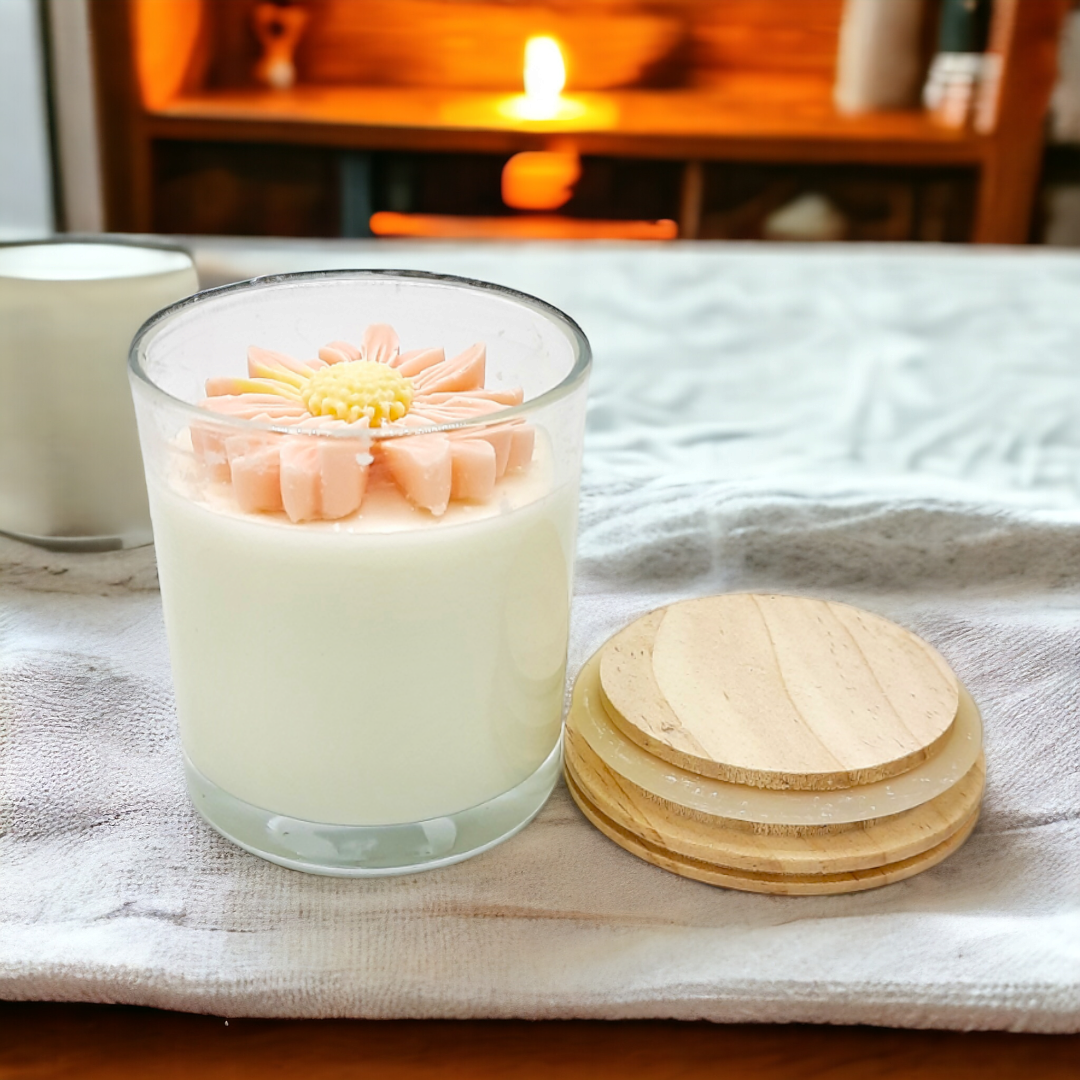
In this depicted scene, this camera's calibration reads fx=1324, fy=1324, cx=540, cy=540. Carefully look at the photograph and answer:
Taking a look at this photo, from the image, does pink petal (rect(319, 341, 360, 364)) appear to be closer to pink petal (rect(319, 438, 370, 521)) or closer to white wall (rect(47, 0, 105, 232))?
pink petal (rect(319, 438, 370, 521))

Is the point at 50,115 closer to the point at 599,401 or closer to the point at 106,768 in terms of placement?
the point at 599,401

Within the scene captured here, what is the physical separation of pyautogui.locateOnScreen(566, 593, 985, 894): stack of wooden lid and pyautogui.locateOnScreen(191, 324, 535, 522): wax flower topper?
113 millimetres

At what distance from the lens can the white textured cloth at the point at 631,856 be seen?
39 cm

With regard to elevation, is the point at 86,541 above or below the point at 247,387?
below

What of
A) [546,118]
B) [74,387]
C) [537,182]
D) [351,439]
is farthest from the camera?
[537,182]

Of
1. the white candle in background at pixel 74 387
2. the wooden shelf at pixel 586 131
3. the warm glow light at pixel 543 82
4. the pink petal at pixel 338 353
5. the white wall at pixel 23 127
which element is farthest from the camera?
the warm glow light at pixel 543 82

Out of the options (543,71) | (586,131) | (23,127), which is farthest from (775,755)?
(543,71)

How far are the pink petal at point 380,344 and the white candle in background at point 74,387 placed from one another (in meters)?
0.19

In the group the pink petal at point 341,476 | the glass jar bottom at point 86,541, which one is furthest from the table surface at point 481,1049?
the glass jar bottom at point 86,541

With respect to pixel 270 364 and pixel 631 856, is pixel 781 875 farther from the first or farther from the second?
pixel 270 364

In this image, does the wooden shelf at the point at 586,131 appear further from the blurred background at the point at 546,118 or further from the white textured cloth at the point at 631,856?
the white textured cloth at the point at 631,856

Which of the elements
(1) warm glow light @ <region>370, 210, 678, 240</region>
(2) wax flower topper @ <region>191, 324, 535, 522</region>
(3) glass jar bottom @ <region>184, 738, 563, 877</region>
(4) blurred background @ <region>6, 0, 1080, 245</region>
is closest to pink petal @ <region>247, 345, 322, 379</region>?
(2) wax flower topper @ <region>191, 324, 535, 522</region>

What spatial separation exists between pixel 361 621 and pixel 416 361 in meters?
0.12

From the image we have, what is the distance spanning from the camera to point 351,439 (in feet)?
1.20
